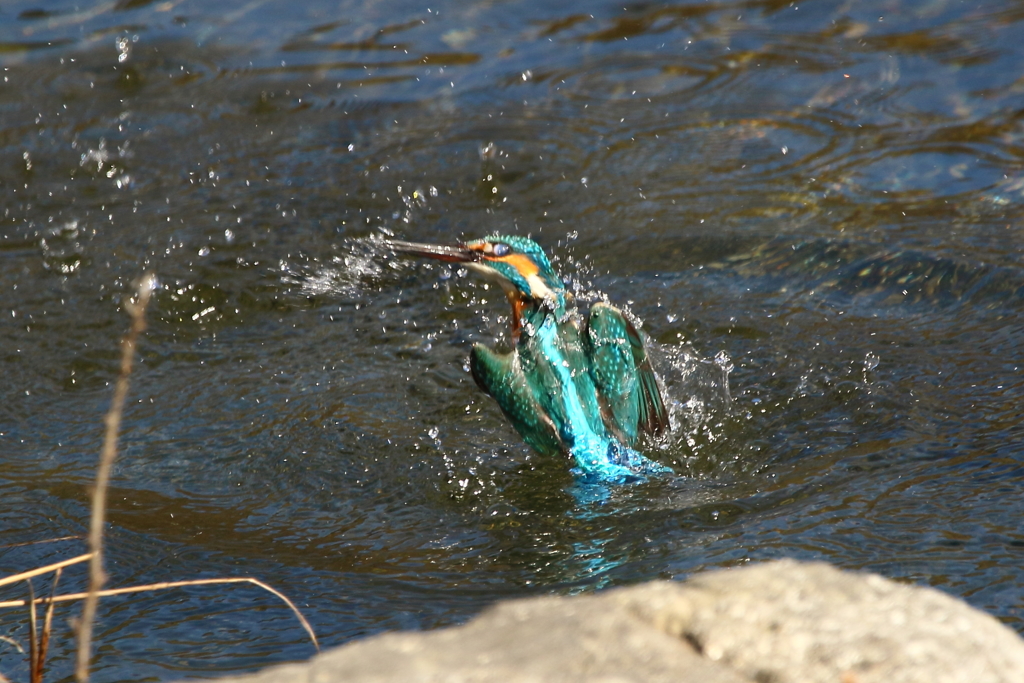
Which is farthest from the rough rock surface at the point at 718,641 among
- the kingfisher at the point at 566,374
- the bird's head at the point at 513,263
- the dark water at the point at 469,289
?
the bird's head at the point at 513,263

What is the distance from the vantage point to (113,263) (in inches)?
209

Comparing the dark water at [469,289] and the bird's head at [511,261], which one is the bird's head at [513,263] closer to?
the bird's head at [511,261]

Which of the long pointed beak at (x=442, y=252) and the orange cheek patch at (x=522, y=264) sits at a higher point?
the long pointed beak at (x=442, y=252)

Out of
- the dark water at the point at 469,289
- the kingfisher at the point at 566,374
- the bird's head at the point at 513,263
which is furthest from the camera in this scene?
the bird's head at the point at 513,263

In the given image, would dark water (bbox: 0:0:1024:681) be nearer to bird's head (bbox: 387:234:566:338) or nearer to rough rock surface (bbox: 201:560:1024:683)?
bird's head (bbox: 387:234:566:338)

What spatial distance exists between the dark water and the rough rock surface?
118 cm

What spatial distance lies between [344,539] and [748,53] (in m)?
4.62

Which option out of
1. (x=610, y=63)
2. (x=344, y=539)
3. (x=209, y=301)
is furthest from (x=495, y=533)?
(x=610, y=63)

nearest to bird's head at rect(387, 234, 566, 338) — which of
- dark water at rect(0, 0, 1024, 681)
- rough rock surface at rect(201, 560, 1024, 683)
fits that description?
dark water at rect(0, 0, 1024, 681)

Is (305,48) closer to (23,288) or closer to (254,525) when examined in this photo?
(23,288)

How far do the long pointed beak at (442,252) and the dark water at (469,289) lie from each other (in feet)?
1.90

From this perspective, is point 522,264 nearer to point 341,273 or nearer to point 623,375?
point 623,375

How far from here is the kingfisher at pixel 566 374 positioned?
3721 millimetres

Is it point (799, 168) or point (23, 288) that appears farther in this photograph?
point (799, 168)
